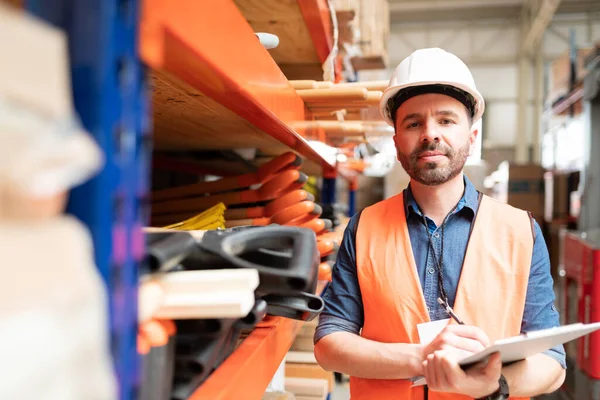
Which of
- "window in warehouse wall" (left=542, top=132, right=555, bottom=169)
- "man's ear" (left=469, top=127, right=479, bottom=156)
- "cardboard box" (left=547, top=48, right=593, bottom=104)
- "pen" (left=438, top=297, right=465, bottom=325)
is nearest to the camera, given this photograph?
"pen" (left=438, top=297, right=465, bottom=325)

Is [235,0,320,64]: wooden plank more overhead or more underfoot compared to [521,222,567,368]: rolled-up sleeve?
more overhead

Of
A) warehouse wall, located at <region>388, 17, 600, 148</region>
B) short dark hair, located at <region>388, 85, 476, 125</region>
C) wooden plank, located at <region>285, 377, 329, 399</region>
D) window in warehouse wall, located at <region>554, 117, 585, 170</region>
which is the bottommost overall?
wooden plank, located at <region>285, 377, 329, 399</region>

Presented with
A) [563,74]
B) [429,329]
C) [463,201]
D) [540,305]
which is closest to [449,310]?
[429,329]

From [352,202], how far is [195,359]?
3.81 metres

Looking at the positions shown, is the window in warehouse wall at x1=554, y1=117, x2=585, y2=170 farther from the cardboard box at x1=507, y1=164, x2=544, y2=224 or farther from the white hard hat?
the white hard hat

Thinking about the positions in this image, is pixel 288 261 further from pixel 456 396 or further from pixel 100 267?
pixel 456 396

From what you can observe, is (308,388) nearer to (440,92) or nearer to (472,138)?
(472,138)

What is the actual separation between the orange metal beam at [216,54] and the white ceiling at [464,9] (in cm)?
1165

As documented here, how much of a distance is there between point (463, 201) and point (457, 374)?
2.44 feet

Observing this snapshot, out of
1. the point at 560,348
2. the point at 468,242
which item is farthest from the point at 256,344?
the point at 560,348

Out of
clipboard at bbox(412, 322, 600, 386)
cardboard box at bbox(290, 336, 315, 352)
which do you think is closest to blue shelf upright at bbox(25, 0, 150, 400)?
clipboard at bbox(412, 322, 600, 386)

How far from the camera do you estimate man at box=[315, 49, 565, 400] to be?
174 cm

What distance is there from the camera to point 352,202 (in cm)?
464

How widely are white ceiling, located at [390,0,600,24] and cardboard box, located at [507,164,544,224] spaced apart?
16.9ft
